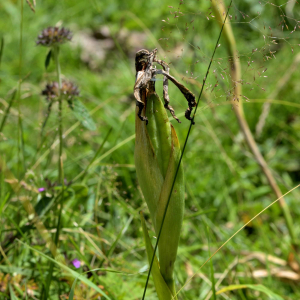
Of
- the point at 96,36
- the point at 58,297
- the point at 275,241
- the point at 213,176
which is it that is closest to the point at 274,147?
the point at 213,176

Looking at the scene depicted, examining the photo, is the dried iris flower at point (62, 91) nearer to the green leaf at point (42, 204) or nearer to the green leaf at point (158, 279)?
the green leaf at point (42, 204)

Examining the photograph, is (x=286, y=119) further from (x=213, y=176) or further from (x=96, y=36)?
(x=96, y=36)

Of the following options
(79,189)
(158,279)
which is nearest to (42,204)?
(79,189)

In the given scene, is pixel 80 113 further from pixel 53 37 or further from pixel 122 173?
pixel 122 173

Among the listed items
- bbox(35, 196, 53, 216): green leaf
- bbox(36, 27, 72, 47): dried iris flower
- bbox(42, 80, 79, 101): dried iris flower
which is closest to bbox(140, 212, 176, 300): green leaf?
bbox(35, 196, 53, 216): green leaf

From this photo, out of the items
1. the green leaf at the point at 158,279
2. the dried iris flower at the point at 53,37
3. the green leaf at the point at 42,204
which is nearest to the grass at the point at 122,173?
the green leaf at the point at 42,204
